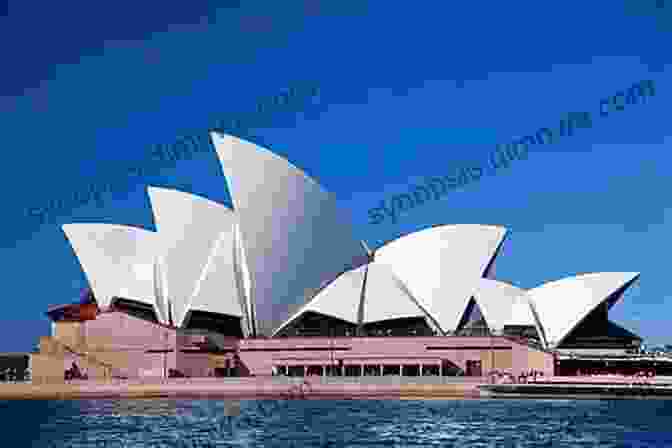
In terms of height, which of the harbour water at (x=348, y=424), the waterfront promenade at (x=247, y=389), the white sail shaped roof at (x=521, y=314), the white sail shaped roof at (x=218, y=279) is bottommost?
the harbour water at (x=348, y=424)

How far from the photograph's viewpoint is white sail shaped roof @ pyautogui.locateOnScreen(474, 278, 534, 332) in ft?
252

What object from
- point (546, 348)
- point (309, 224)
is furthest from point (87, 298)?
point (546, 348)

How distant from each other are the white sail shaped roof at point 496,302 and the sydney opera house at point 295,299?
101 mm

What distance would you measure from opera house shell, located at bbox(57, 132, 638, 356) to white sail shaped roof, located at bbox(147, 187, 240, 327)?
72 millimetres

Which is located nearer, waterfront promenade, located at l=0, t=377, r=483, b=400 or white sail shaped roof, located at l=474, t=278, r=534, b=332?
waterfront promenade, located at l=0, t=377, r=483, b=400

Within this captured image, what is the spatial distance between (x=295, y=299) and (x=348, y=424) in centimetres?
3354

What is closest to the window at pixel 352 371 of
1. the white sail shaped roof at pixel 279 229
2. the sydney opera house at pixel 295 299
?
the sydney opera house at pixel 295 299

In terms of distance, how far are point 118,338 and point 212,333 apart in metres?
6.96

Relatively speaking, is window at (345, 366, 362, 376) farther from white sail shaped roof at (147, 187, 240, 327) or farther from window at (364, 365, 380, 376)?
white sail shaped roof at (147, 187, 240, 327)

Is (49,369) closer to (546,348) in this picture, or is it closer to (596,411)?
(546,348)

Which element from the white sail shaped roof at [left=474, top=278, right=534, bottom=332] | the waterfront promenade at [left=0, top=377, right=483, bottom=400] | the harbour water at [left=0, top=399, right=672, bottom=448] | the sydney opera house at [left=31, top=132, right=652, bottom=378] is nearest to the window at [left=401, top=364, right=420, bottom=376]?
the sydney opera house at [left=31, top=132, right=652, bottom=378]

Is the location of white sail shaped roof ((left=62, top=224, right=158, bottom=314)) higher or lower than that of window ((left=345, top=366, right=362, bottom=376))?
higher

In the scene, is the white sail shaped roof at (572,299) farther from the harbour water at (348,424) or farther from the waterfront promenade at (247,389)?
the harbour water at (348,424)

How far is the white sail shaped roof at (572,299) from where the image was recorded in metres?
74.9
